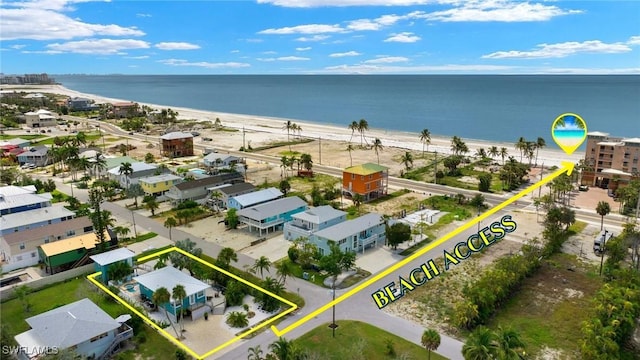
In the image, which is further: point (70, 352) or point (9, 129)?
point (9, 129)

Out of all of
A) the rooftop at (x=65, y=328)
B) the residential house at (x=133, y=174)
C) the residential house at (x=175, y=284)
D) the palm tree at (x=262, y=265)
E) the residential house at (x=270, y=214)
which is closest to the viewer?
the rooftop at (x=65, y=328)

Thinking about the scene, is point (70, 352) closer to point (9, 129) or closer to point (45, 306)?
point (45, 306)

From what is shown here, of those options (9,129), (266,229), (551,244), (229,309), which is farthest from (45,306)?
(9,129)

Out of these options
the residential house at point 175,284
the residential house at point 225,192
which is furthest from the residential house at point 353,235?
the residential house at point 225,192

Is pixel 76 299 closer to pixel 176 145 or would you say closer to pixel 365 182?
pixel 365 182

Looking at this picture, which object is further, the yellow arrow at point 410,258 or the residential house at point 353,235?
the residential house at point 353,235

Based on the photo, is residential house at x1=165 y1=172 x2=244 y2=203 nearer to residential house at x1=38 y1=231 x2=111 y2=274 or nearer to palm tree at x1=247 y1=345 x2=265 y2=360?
residential house at x1=38 y1=231 x2=111 y2=274

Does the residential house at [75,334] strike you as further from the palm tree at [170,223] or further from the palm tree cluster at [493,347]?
the palm tree cluster at [493,347]
